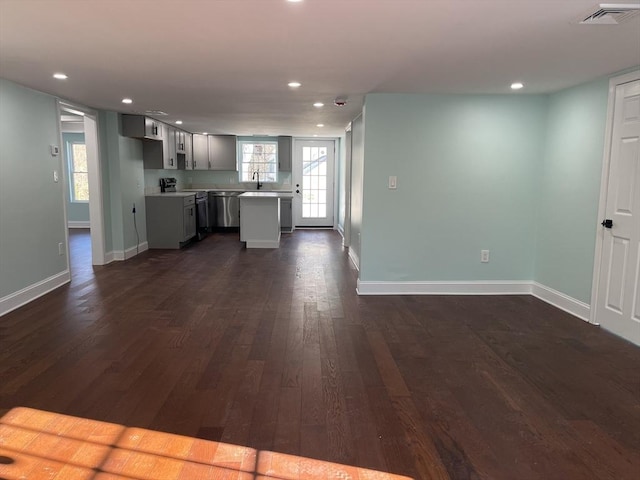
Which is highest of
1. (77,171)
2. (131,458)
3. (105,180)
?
(77,171)

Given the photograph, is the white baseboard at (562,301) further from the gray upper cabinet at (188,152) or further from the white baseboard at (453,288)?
the gray upper cabinet at (188,152)

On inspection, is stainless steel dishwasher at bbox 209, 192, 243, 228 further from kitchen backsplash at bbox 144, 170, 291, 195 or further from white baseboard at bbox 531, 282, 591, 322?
white baseboard at bbox 531, 282, 591, 322

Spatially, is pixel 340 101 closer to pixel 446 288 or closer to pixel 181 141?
pixel 446 288

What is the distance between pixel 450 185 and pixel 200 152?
645 cm

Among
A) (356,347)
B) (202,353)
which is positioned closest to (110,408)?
(202,353)

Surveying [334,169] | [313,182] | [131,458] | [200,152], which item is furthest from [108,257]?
[334,169]

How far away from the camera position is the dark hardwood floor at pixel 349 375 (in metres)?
2.17

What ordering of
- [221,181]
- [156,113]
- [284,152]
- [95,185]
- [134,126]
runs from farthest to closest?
[221,181] → [284,152] → [134,126] → [156,113] → [95,185]

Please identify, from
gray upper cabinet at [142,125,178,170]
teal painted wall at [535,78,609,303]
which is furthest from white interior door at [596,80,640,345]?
gray upper cabinet at [142,125,178,170]

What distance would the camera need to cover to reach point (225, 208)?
31.9 ft

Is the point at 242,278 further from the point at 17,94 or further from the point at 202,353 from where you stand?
the point at 17,94

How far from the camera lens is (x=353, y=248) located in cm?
686

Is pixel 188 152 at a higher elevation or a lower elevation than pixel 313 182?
higher

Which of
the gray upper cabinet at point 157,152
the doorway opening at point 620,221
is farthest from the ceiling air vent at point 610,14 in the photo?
the gray upper cabinet at point 157,152
